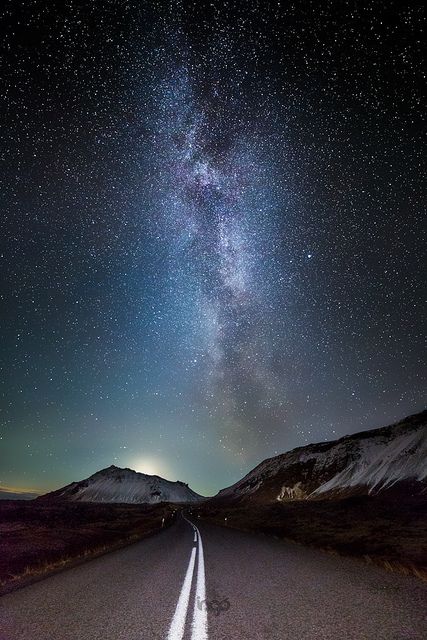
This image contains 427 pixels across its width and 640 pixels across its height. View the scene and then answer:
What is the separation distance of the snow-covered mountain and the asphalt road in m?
57.1

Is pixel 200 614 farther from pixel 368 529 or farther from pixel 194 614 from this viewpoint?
pixel 368 529

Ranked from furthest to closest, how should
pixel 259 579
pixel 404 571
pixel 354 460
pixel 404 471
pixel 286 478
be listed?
pixel 286 478
pixel 354 460
pixel 404 471
pixel 404 571
pixel 259 579

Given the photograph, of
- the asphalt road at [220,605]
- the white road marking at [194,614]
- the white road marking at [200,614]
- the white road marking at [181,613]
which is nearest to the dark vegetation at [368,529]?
the asphalt road at [220,605]

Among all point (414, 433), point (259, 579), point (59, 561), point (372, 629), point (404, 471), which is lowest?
point (372, 629)

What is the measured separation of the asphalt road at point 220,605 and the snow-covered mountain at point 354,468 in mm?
57102

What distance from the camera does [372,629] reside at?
16.5 feet

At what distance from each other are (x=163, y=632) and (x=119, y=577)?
522 centimetres

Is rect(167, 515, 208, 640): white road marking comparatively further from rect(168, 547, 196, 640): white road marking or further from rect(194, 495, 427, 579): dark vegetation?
rect(194, 495, 427, 579): dark vegetation

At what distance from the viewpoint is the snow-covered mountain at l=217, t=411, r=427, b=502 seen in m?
69.1

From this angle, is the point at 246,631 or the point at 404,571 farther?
the point at 404,571

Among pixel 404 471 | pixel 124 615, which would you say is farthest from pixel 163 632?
pixel 404 471

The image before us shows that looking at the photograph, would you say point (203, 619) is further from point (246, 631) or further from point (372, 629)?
point (372, 629)

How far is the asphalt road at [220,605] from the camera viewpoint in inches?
197

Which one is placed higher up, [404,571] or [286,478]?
[286,478]
